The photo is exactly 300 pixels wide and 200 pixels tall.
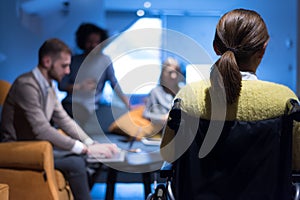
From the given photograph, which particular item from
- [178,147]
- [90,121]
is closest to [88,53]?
[90,121]

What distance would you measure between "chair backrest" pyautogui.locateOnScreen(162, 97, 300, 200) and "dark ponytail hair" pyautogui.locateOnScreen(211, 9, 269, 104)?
128mm

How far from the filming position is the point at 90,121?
3957mm

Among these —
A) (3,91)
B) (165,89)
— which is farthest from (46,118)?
(165,89)

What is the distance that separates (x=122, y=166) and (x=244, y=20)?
164cm

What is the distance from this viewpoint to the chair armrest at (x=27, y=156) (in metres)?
2.45

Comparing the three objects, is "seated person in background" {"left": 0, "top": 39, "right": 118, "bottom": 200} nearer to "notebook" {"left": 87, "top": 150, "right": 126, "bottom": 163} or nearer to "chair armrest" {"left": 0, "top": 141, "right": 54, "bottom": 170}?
"notebook" {"left": 87, "top": 150, "right": 126, "bottom": 163}

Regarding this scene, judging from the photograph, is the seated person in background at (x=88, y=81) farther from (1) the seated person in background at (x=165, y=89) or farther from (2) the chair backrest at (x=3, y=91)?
(2) the chair backrest at (x=3, y=91)

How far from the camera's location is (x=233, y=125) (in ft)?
4.96

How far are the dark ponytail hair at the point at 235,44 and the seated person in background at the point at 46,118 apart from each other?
4.99 feet

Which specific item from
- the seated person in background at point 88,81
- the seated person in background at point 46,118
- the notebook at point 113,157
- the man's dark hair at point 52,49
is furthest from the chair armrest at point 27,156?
the seated person in background at point 88,81

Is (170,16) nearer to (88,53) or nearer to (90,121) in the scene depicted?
(88,53)

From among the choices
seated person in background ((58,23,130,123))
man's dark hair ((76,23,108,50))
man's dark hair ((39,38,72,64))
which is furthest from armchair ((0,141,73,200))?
man's dark hair ((76,23,108,50))

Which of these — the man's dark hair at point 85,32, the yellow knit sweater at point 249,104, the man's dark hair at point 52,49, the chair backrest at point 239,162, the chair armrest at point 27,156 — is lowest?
the chair armrest at point 27,156

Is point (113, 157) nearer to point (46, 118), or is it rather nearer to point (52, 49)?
point (46, 118)
